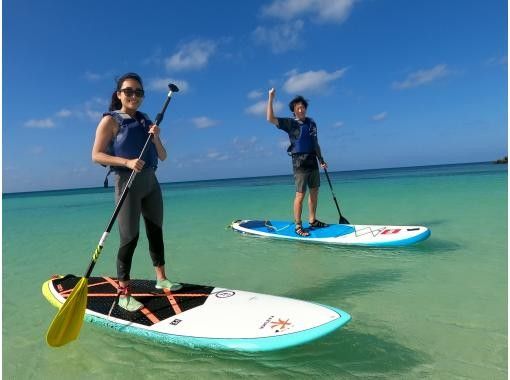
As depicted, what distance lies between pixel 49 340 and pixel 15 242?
7856 mm

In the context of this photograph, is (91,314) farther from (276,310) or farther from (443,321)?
(443,321)

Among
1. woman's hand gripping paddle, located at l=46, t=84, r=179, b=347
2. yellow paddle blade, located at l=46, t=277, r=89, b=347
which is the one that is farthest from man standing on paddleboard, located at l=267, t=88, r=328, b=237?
yellow paddle blade, located at l=46, t=277, r=89, b=347

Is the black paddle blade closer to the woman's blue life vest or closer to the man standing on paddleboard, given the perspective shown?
the woman's blue life vest

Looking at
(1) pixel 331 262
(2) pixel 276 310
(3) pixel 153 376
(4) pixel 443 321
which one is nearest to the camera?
(3) pixel 153 376

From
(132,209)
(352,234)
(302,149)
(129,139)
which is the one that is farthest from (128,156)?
(352,234)

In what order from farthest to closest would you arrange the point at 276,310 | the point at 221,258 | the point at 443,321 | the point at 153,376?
the point at 221,258, the point at 443,321, the point at 276,310, the point at 153,376

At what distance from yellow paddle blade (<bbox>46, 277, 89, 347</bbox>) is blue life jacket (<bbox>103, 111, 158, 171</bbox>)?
3.90 ft

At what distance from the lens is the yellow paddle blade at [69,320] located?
9.41 ft

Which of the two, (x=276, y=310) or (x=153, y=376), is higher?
(x=276, y=310)

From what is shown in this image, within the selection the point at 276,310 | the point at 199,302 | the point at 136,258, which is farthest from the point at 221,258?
the point at 276,310

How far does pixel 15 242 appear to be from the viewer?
9.18 meters

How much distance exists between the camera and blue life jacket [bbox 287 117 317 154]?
6945mm

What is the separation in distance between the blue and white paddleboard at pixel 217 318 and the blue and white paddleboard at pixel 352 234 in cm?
342

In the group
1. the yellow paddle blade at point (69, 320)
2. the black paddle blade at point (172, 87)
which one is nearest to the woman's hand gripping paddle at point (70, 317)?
the yellow paddle blade at point (69, 320)
